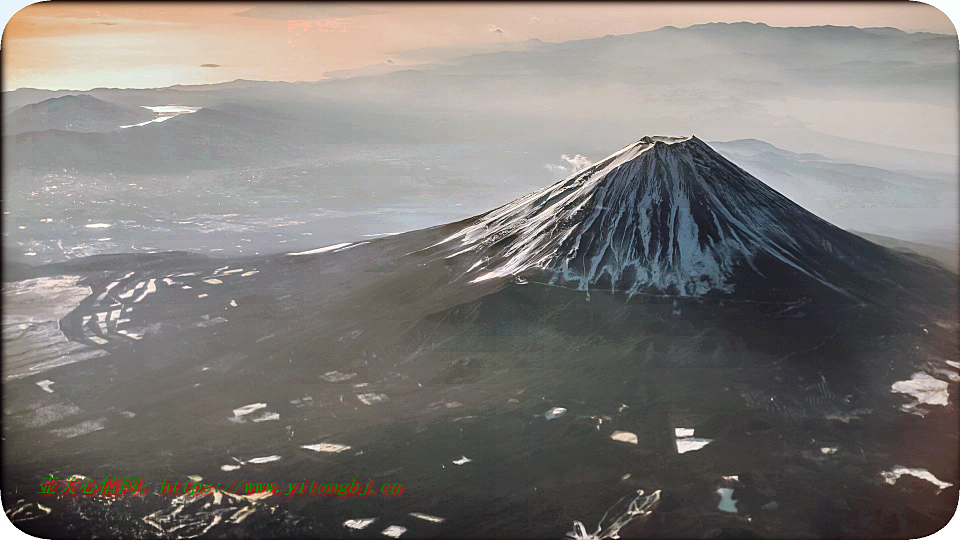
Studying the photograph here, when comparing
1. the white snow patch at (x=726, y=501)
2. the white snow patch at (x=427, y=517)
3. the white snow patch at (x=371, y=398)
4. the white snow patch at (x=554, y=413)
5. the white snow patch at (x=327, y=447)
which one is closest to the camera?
the white snow patch at (x=427, y=517)

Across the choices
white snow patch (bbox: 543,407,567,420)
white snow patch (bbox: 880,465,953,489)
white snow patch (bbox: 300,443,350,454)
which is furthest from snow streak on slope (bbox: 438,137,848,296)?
white snow patch (bbox: 300,443,350,454)

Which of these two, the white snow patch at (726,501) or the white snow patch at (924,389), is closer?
the white snow patch at (726,501)

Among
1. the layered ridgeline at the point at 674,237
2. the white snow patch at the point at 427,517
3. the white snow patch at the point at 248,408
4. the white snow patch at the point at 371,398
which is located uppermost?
the layered ridgeline at the point at 674,237

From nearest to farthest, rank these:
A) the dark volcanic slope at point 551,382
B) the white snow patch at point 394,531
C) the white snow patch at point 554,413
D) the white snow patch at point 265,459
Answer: the white snow patch at point 394,531 < the dark volcanic slope at point 551,382 < the white snow patch at point 265,459 < the white snow patch at point 554,413

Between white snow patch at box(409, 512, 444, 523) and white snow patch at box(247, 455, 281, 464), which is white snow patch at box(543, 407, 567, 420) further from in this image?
white snow patch at box(247, 455, 281, 464)

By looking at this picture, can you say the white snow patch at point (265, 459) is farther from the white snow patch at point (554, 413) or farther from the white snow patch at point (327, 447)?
the white snow patch at point (554, 413)

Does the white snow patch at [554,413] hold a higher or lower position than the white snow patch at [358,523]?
lower

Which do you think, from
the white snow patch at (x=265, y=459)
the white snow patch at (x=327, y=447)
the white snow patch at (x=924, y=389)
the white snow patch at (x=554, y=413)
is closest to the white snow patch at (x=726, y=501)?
the white snow patch at (x=554, y=413)
